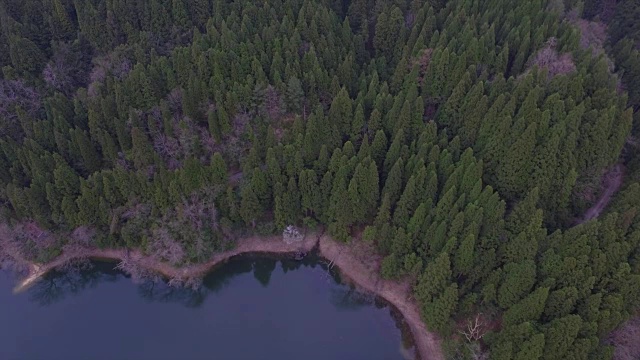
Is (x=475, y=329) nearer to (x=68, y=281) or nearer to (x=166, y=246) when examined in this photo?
(x=166, y=246)

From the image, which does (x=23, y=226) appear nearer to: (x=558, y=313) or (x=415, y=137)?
(x=415, y=137)

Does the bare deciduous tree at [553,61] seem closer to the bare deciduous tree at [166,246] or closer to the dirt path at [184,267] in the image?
the dirt path at [184,267]

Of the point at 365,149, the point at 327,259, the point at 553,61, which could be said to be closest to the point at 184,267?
the point at 327,259

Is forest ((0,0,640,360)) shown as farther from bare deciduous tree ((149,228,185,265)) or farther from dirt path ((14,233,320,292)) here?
dirt path ((14,233,320,292))

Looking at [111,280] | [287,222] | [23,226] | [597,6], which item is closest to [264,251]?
[287,222]

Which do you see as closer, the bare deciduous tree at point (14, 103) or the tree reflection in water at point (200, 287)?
the tree reflection in water at point (200, 287)

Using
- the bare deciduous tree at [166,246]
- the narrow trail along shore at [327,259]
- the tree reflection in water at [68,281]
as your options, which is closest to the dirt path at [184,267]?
the narrow trail along shore at [327,259]
